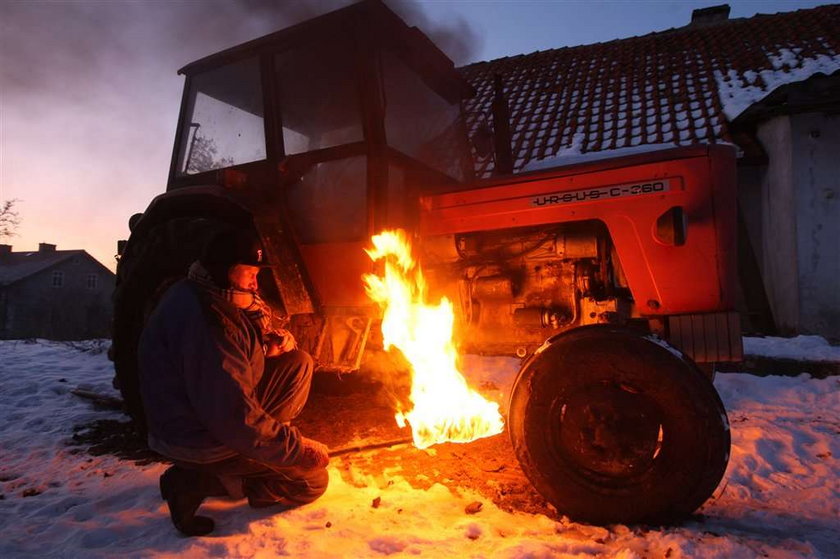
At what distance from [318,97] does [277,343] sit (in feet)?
6.16

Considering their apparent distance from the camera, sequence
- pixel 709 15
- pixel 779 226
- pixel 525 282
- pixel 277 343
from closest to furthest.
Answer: pixel 277 343 < pixel 525 282 < pixel 779 226 < pixel 709 15

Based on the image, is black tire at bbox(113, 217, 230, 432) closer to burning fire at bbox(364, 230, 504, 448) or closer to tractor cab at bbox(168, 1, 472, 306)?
tractor cab at bbox(168, 1, 472, 306)

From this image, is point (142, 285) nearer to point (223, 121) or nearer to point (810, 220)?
point (223, 121)

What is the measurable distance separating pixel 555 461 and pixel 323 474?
1248mm

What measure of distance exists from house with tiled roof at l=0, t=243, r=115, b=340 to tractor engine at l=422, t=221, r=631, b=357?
2574 centimetres

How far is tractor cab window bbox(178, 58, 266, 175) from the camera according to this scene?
12.7ft

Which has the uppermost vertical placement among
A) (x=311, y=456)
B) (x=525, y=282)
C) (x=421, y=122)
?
(x=421, y=122)

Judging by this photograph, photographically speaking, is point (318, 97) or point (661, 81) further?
point (661, 81)

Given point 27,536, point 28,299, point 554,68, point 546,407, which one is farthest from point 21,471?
point 28,299

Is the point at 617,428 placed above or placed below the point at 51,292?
below

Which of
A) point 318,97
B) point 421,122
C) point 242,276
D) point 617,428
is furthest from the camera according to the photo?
point 421,122

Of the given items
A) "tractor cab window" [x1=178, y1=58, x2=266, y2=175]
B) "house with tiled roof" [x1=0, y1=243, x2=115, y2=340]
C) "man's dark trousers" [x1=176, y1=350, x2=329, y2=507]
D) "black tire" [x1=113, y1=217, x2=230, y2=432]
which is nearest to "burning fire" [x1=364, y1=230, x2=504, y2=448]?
"man's dark trousers" [x1=176, y1=350, x2=329, y2=507]

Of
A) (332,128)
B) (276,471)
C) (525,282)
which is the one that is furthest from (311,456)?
(332,128)

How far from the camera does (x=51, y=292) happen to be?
30.8 metres
